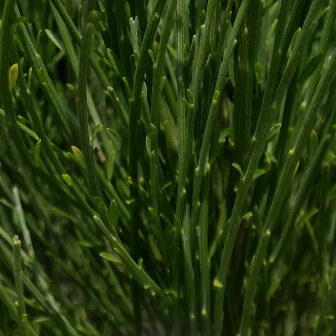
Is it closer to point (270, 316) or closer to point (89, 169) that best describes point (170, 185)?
point (89, 169)

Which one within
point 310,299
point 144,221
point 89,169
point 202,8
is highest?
point 202,8

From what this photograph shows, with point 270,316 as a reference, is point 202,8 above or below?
above

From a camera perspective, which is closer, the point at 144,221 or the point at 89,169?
the point at 89,169

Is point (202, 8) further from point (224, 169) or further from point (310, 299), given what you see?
point (310, 299)

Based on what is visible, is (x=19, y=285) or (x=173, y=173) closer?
(x=19, y=285)

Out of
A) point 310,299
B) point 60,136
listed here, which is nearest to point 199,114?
point 60,136

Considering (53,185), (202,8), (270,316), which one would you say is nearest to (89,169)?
(53,185)
